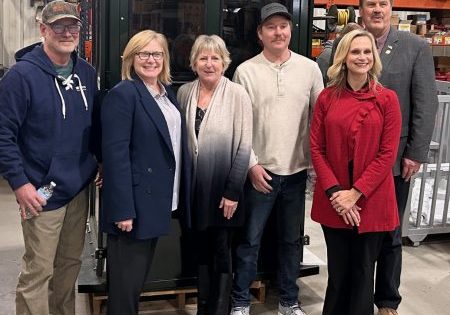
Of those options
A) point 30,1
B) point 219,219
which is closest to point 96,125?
point 219,219

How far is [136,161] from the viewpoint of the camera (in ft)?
7.88

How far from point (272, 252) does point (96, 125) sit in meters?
1.37

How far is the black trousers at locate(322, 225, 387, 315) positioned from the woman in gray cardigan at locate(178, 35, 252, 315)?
473 mm

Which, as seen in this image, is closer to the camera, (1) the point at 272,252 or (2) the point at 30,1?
(1) the point at 272,252

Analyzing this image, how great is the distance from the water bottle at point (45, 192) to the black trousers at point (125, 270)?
308 millimetres

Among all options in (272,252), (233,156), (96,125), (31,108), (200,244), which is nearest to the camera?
(31,108)

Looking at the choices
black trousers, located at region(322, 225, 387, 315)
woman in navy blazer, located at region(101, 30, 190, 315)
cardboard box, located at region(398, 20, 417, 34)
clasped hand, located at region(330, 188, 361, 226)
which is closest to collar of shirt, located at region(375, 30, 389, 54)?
clasped hand, located at region(330, 188, 361, 226)

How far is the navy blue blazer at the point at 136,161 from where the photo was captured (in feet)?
7.73

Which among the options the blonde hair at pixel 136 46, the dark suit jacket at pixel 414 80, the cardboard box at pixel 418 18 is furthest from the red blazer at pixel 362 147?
the cardboard box at pixel 418 18

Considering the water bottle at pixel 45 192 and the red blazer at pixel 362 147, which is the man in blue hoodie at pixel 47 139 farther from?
the red blazer at pixel 362 147

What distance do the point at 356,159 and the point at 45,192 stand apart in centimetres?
134

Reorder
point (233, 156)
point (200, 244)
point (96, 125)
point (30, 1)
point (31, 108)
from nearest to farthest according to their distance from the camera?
point (31, 108)
point (96, 125)
point (233, 156)
point (200, 244)
point (30, 1)

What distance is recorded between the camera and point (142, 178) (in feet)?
7.91

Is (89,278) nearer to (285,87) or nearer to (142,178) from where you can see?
(142,178)
